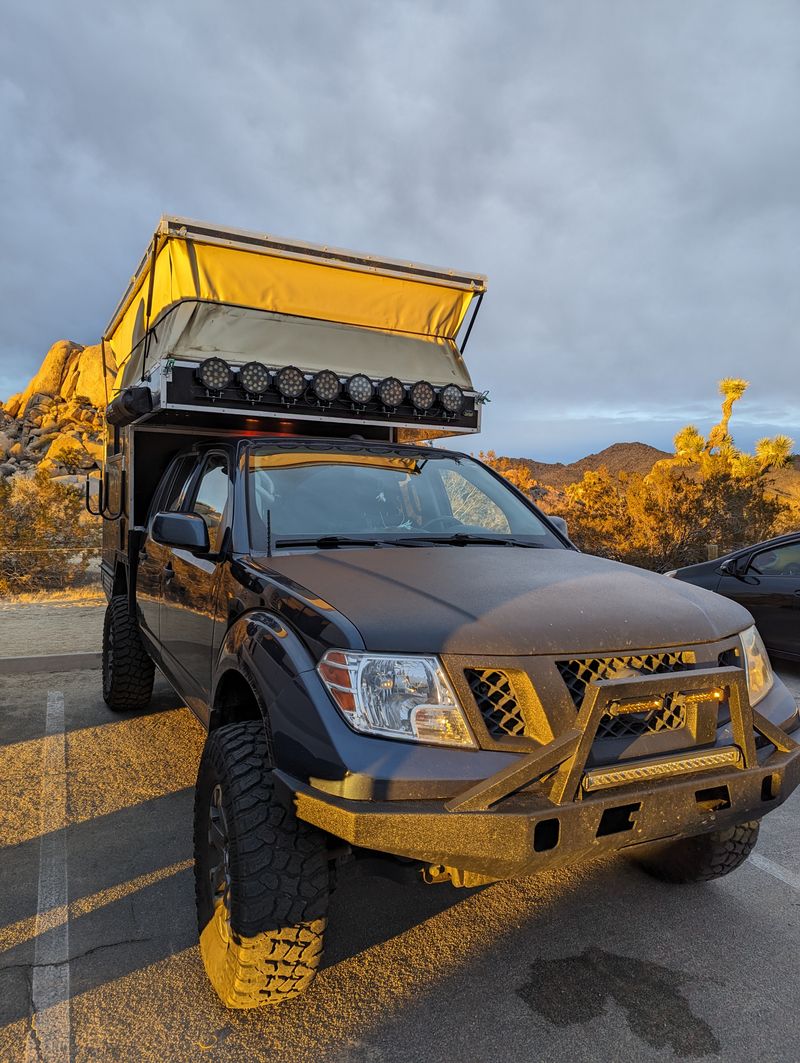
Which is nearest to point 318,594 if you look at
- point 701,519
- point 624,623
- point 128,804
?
point 624,623

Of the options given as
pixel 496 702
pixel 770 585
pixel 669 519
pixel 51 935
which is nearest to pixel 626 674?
pixel 496 702

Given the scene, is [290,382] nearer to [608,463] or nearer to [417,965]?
[417,965]

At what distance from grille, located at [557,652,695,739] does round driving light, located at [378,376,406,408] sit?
303cm

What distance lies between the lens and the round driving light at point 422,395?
201 inches

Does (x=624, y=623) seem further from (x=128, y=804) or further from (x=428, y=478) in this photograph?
(x=128, y=804)

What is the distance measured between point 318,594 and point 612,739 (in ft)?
3.35

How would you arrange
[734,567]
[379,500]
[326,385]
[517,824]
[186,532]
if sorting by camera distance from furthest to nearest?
1. [734,567]
2. [326,385]
3. [379,500]
4. [186,532]
5. [517,824]

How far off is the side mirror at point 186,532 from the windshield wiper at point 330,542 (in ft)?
1.02

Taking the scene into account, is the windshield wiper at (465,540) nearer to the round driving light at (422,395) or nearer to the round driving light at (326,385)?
the round driving light at (326,385)

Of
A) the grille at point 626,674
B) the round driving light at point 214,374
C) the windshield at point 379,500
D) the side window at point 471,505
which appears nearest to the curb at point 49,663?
the round driving light at point 214,374

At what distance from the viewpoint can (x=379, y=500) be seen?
3.75 meters

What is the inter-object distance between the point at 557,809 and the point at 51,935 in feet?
6.61

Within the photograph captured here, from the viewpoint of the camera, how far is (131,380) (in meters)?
5.93

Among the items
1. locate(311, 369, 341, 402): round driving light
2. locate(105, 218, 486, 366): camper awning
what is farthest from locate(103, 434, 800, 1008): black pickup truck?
locate(105, 218, 486, 366): camper awning
